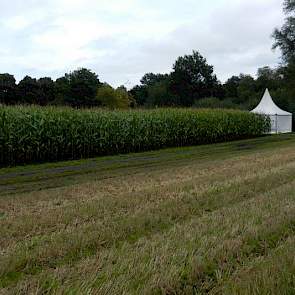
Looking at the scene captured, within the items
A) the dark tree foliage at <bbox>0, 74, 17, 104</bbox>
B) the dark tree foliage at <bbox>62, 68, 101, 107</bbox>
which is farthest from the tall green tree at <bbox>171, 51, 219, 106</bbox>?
the dark tree foliage at <bbox>0, 74, 17, 104</bbox>

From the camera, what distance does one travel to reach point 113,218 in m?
6.50

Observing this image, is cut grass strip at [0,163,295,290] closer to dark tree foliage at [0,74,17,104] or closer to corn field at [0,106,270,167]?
corn field at [0,106,270,167]

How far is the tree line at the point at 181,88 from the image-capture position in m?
53.2

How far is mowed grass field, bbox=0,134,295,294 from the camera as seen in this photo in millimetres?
3869

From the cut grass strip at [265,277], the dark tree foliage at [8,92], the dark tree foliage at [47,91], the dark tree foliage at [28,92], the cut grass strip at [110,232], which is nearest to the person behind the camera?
the cut grass strip at [265,277]

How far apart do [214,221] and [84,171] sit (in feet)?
29.8

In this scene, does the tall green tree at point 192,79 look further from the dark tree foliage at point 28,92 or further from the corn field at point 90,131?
the corn field at point 90,131

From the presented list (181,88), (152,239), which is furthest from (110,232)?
(181,88)

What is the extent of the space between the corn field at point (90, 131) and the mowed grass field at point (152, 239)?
7926 millimetres

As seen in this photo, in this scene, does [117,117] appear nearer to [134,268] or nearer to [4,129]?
[4,129]

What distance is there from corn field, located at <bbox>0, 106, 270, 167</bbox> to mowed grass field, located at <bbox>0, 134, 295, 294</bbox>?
26.0 feet

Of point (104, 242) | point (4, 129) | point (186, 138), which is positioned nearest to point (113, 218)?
point (104, 242)

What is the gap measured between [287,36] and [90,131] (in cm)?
3883

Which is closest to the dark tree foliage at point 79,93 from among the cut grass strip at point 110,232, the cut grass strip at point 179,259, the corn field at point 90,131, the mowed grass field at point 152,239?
the corn field at point 90,131
